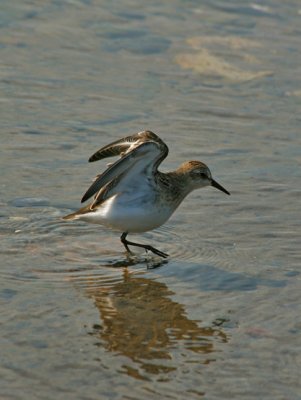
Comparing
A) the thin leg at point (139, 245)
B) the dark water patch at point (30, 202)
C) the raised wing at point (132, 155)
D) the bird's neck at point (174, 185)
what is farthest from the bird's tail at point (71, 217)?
the bird's neck at point (174, 185)

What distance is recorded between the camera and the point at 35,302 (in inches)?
289

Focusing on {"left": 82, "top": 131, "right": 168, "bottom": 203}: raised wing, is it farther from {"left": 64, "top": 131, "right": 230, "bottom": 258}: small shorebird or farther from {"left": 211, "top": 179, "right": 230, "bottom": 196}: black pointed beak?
{"left": 211, "top": 179, "right": 230, "bottom": 196}: black pointed beak

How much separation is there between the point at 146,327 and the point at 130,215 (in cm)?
201

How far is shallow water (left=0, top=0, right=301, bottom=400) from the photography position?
642cm

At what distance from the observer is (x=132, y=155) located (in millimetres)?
8461

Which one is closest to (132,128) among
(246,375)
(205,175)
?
(205,175)

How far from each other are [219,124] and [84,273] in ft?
15.3

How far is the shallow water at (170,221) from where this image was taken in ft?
21.1


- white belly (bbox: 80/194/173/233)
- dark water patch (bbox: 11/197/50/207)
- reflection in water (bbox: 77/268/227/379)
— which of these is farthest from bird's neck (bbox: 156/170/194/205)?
reflection in water (bbox: 77/268/227/379)

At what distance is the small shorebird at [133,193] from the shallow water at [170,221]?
0.29 m

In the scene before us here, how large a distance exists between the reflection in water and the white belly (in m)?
0.86

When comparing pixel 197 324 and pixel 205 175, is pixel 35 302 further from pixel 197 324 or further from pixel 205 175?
pixel 205 175

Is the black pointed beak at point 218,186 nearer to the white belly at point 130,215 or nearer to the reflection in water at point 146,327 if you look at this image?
the white belly at point 130,215

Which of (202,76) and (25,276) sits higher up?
(202,76)
